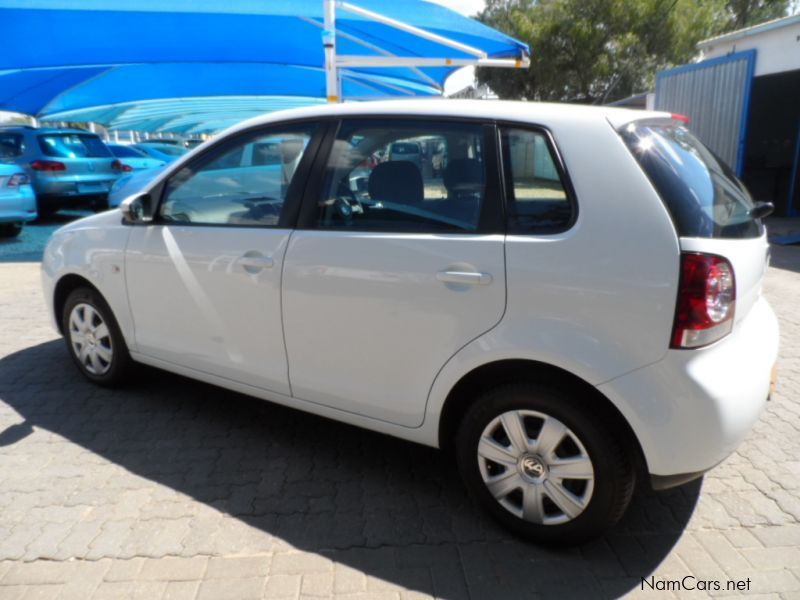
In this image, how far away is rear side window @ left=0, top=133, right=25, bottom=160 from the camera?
11.5m

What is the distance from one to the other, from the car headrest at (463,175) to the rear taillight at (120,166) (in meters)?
11.8

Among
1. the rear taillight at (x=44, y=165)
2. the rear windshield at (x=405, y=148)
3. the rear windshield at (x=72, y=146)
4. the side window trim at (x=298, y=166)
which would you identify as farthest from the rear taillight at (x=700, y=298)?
the rear windshield at (x=72, y=146)

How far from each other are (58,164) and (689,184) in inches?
465

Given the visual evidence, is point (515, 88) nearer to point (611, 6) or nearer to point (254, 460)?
point (611, 6)

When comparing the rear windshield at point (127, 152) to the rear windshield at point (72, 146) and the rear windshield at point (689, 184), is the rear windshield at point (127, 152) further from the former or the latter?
the rear windshield at point (689, 184)

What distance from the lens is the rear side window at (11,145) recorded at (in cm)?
1151

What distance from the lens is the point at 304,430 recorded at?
11.8 ft

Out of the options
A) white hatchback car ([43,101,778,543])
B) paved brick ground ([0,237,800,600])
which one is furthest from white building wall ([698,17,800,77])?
white hatchback car ([43,101,778,543])

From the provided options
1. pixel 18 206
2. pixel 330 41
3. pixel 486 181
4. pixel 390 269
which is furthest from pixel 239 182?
pixel 18 206

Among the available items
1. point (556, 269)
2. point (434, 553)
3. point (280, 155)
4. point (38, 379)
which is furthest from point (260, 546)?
point (38, 379)

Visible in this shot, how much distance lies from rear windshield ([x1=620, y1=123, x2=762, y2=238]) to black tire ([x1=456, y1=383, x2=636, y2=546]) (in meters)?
0.74

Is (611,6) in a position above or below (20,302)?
above

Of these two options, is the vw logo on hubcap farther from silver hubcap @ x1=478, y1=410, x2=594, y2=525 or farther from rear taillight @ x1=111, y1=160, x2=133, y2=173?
rear taillight @ x1=111, y1=160, x2=133, y2=173

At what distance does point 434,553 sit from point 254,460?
3.78 feet
